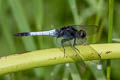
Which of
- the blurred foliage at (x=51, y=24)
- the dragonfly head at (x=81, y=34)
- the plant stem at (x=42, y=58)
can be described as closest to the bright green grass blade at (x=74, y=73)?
the blurred foliage at (x=51, y=24)

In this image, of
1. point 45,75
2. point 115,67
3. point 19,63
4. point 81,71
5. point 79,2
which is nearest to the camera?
point 19,63

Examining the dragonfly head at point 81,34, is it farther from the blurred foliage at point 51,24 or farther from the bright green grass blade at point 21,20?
the bright green grass blade at point 21,20

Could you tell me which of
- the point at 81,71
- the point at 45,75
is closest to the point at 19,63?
the point at 81,71

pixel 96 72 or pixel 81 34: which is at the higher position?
pixel 81 34

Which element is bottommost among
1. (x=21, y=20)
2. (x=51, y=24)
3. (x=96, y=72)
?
(x=96, y=72)

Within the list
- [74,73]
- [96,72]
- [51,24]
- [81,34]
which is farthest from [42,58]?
[51,24]

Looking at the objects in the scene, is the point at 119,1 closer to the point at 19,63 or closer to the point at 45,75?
the point at 45,75

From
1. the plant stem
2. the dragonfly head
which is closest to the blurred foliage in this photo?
the dragonfly head

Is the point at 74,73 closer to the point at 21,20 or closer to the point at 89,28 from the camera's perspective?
the point at 89,28
